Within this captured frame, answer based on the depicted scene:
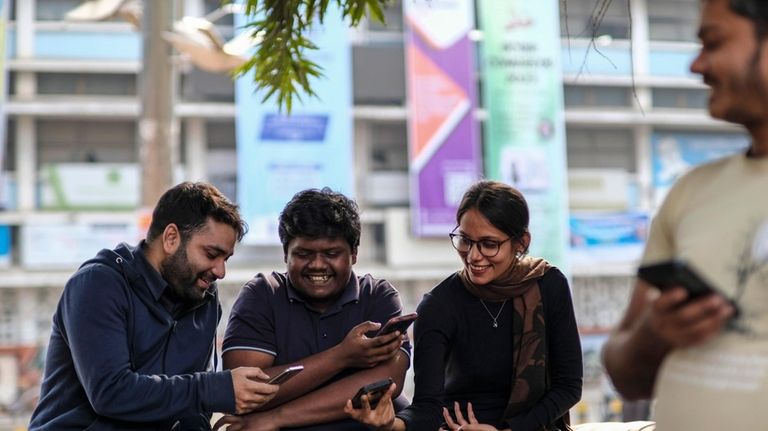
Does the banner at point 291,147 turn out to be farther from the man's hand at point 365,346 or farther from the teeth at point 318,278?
the man's hand at point 365,346

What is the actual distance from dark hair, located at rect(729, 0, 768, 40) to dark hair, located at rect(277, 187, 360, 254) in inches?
81.1

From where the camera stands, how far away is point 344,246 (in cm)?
361

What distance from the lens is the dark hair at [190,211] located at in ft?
11.7

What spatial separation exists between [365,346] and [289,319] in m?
0.36

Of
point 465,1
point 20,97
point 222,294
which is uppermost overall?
point 465,1

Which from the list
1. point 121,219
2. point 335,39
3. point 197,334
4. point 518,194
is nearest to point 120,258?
point 197,334

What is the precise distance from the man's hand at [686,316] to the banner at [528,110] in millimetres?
19037

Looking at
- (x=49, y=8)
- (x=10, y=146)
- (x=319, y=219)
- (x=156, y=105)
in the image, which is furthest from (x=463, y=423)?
(x=49, y=8)

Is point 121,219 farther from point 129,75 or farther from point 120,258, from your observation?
point 120,258

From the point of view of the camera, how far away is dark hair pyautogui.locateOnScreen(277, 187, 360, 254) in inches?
141

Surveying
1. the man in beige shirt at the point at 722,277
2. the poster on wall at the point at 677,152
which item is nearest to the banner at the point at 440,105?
A: the poster on wall at the point at 677,152

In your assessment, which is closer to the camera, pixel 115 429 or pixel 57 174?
pixel 115 429

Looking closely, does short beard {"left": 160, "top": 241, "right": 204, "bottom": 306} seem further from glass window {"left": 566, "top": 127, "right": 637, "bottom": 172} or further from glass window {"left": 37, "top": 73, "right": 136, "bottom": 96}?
glass window {"left": 566, "top": 127, "right": 637, "bottom": 172}

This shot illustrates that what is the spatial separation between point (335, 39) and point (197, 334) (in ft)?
57.2
